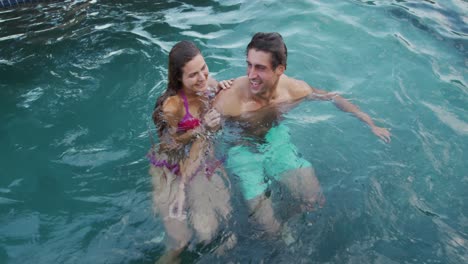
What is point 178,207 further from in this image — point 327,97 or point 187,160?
point 327,97

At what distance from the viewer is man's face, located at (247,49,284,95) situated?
4047 mm

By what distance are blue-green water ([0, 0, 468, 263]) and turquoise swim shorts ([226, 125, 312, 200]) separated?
319 millimetres

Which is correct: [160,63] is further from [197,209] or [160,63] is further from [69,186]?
[197,209]

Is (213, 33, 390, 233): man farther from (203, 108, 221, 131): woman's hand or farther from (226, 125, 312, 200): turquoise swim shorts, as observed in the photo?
(203, 108, 221, 131): woman's hand

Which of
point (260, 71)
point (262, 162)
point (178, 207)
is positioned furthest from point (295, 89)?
point (178, 207)

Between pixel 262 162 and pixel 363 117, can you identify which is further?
pixel 363 117

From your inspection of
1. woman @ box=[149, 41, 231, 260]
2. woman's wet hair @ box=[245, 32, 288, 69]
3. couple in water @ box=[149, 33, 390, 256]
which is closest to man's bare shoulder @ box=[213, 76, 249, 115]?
couple in water @ box=[149, 33, 390, 256]

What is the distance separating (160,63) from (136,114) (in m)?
1.23

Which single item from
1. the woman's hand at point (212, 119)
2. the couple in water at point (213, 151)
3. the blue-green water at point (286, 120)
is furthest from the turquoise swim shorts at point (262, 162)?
the woman's hand at point (212, 119)

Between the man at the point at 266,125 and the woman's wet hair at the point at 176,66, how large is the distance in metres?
0.53

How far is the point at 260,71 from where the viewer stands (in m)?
4.12

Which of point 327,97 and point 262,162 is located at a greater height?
point 327,97

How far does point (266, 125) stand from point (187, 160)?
106cm

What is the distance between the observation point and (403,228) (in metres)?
3.88
